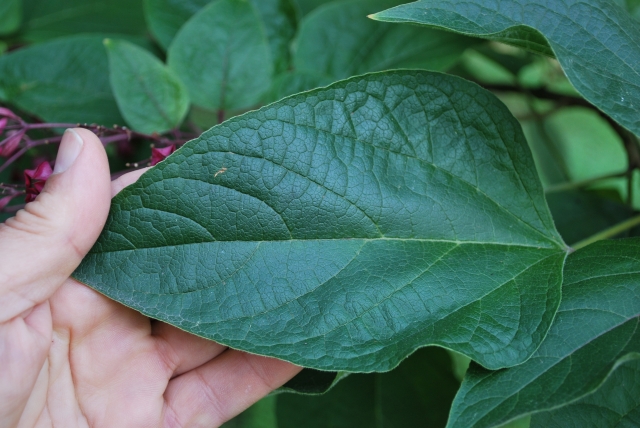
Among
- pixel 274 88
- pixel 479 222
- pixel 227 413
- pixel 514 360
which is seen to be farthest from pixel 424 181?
pixel 227 413

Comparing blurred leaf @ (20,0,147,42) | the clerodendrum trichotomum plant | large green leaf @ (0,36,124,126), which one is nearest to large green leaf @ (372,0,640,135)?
the clerodendrum trichotomum plant

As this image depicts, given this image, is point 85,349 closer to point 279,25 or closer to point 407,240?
point 407,240

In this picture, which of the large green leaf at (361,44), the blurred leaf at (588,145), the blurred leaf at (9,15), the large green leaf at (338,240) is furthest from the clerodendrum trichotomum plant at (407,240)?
the blurred leaf at (588,145)

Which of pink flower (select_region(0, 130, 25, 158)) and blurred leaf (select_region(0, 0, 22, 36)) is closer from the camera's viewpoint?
pink flower (select_region(0, 130, 25, 158))

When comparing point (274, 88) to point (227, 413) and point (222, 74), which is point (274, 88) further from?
point (227, 413)

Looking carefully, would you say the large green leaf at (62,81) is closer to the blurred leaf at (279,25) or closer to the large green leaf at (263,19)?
the large green leaf at (263,19)

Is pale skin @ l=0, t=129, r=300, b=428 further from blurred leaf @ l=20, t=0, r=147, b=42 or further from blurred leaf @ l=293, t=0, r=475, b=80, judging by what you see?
blurred leaf @ l=20, t=0, r=147, b=42

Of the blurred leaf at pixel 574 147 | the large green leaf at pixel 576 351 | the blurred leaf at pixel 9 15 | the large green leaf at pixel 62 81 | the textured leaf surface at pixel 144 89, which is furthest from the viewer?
the blurred leaf at pixel 574 147
